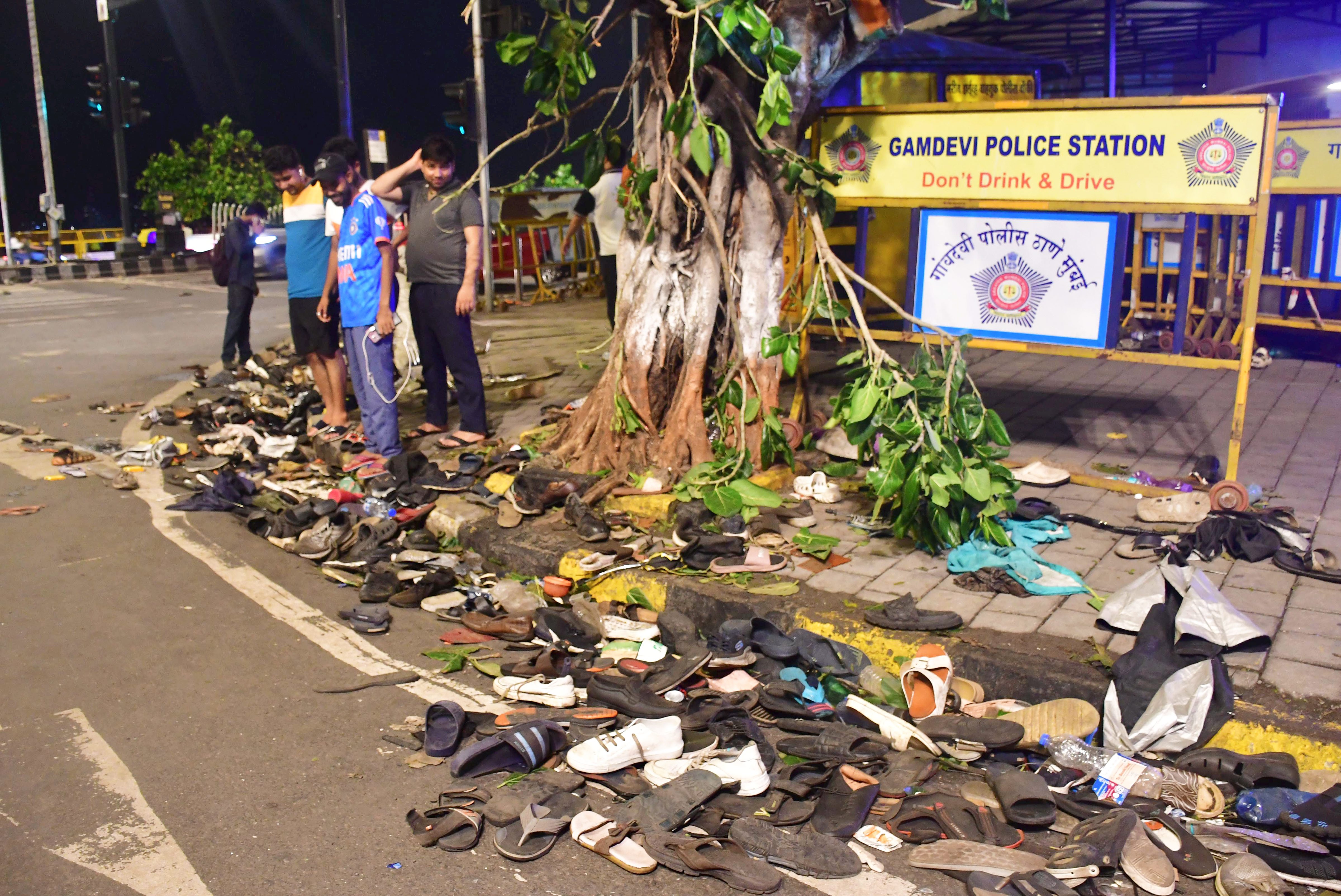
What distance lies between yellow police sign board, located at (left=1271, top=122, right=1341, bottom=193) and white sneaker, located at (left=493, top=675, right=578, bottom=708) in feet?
25.8

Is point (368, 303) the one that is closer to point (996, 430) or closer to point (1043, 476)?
point (996, 430)

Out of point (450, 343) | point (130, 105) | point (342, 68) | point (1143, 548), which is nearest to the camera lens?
point (1143, 548)

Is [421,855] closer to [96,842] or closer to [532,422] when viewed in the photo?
[96,842]

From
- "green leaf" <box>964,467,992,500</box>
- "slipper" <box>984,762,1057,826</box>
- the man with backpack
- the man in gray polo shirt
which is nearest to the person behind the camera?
"slipper" <box>984,762,1057,826</box>

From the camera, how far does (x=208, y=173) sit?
1084 inches

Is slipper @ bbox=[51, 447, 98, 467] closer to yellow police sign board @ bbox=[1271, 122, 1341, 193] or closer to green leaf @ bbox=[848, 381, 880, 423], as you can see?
green leaf @ bbox=[848, 381, 880, 423]

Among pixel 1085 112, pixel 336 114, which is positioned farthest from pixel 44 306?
pixel 1085 112

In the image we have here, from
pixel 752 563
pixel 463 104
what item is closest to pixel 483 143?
pixel 463 104

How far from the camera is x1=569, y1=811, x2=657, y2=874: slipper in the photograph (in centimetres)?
312

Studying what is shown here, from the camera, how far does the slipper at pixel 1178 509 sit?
554cm

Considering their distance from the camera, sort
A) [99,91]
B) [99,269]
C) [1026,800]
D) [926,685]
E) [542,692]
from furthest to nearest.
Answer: [99,269]
[99,91]
[542,692]
[926,685]
[1026,800]

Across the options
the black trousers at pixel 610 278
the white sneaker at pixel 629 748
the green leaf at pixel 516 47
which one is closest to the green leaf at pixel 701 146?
the green leaf at pixel 516 47

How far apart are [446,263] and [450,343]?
524mm

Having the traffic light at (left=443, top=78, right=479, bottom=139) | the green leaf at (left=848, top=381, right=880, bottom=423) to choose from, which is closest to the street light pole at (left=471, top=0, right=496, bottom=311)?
the traffic light at (left=443, top=78, right=479, bottom=139)
